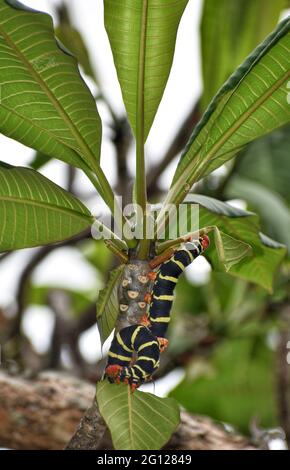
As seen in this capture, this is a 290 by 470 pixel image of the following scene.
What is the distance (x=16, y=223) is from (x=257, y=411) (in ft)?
5.51

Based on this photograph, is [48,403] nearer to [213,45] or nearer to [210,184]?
[210,184]

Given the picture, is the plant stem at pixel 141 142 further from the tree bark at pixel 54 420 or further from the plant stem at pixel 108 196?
the tree bark at pixel 54 420

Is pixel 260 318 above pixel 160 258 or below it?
below

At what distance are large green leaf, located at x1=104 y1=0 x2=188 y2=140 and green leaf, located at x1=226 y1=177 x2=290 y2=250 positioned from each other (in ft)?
2.05

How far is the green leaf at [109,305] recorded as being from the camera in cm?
109

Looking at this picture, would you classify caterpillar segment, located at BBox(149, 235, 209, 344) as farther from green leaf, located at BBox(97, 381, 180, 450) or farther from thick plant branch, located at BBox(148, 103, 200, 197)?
thick plant branch, located at BBox(148, 103, 200, 197)

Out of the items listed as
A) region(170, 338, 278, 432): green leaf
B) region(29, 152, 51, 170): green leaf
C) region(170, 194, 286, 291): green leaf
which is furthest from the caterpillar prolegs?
region(170, 338, 278, 432): green leaf

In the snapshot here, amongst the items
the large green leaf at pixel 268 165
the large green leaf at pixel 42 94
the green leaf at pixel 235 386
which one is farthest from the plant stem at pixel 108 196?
the green leaf at pixel 235 386

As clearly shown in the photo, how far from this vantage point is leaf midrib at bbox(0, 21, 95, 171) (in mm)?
991

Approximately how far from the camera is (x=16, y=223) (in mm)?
1092

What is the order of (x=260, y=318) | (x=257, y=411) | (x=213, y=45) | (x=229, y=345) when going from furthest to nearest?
(x=229, y=345), (x=257, y=411), (x=260, y=318), (x=213, y=45)

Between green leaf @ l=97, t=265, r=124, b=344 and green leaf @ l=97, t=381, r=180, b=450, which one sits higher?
green leaf @ l=97, t=265, r=124, b=344

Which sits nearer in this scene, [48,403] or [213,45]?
[48,403]

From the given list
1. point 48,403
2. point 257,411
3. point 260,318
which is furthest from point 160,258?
point 257,411
